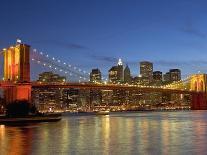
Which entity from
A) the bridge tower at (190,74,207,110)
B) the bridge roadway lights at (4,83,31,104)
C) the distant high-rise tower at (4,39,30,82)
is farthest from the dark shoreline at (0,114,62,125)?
the bridge tower at (190,74,207,110)

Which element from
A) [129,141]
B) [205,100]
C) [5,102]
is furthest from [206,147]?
[205,100]

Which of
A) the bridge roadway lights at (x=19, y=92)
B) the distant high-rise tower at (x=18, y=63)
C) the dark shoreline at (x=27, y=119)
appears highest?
the distant high-rise tower at (x=18, y=63)

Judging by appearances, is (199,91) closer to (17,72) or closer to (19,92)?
(17,72)

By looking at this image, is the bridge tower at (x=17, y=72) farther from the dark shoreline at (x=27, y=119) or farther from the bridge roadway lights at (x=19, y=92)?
the dark shoreline at (x=27, y=119)

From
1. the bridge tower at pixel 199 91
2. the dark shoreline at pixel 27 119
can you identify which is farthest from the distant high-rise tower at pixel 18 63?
the bridge tower at pixel 199 91

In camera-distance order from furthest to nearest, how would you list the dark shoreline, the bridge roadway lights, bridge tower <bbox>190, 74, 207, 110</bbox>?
bridge tower <bbox>190, 74, 207, 110</bbox> < the bridge roadway lights < the dark shoreline

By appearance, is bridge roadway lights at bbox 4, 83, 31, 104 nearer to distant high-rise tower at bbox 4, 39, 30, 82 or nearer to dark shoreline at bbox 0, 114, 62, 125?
distant high-rise tower at bbox 4, 39, 30, 82
